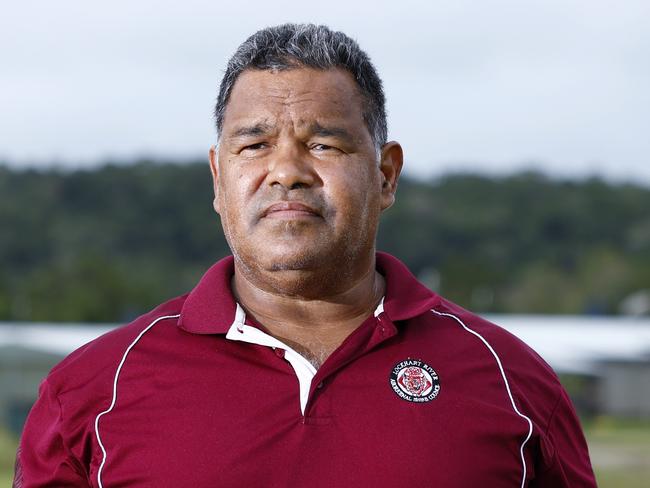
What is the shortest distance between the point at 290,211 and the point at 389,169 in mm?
432

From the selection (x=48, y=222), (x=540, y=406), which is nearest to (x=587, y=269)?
(x=48, y=222)

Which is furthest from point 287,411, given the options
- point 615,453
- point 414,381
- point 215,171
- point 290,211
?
point 615,453

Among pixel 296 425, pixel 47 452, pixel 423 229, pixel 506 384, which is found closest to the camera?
pixel 296 425

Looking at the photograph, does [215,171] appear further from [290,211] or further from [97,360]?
[97,360]

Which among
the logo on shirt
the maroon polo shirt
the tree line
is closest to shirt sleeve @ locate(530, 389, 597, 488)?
the maroon polo shirt

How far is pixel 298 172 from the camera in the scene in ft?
8.75

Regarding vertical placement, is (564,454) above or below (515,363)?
below

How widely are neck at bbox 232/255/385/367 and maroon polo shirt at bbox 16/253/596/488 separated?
0.20 feet

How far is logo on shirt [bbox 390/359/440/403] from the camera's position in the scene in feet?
8.80

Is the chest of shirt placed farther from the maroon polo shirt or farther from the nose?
the nose

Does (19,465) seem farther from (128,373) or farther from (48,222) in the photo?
(48,222)

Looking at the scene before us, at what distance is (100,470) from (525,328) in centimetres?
2768

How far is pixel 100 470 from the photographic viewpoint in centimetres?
265

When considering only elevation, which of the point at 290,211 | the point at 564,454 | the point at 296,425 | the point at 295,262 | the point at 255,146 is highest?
the point at 255,146
